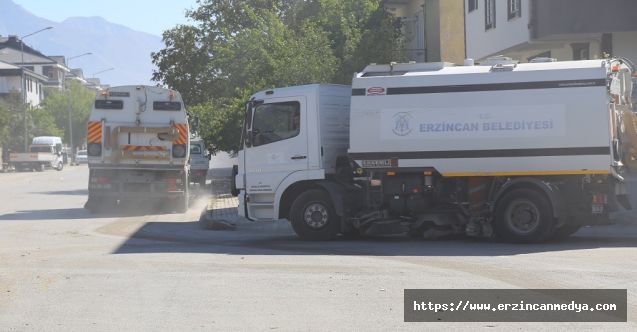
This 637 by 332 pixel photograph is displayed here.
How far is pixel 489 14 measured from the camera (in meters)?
27.7

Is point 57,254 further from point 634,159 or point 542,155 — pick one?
point 634,159

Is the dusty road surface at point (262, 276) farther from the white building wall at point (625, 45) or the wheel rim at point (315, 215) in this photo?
the white building wall at point (625, 45)

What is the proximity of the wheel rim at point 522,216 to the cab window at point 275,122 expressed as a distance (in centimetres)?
393

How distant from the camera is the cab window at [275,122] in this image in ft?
52.6

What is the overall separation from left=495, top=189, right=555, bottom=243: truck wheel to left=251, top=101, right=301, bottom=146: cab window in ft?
12.6

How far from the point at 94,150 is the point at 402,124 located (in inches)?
439

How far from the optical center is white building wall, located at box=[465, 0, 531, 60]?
23.8 metres

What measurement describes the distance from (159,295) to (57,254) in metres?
4.73

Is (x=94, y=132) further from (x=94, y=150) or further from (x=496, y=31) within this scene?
(x=496, y=31)

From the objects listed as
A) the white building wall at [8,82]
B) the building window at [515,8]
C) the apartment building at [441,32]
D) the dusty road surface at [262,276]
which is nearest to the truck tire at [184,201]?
the dusty road surface at [262,276]

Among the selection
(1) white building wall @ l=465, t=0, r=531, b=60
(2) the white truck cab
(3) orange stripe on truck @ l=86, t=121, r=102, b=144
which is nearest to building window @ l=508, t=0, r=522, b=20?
(1) white building wall @ l=465, t=0, r=531, b=60

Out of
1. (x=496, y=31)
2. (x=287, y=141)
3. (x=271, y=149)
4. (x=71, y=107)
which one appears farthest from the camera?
(x=71, y=107)

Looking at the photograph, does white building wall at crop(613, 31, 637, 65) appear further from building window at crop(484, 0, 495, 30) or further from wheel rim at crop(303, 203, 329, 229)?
wheel rim at crop(303, 203, 329, 229)

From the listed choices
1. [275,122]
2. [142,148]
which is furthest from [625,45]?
[142,148]
